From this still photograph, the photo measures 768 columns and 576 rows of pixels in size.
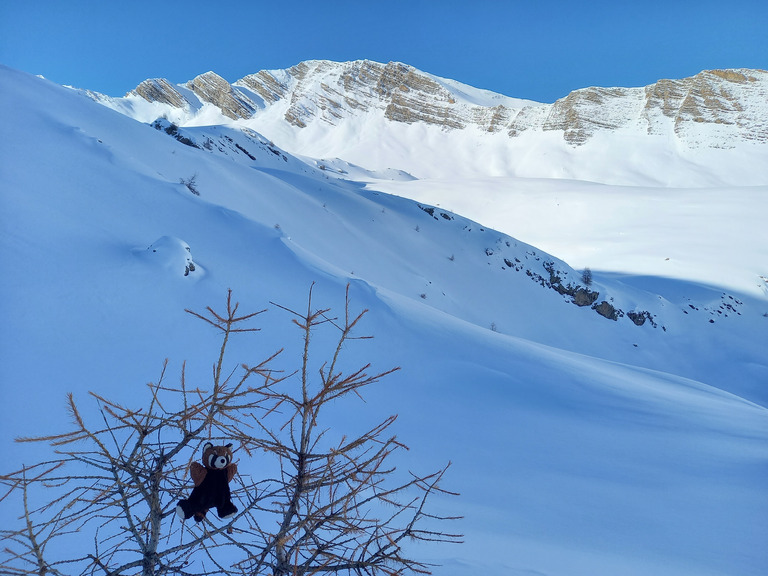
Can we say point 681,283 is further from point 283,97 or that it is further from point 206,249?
point 283,97

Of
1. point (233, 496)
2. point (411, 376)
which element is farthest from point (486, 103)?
point (233, 496)

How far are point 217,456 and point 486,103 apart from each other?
407 feet

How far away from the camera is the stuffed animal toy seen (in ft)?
4.05

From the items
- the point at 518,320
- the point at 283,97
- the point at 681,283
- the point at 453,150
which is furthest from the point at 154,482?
the point at 283,97

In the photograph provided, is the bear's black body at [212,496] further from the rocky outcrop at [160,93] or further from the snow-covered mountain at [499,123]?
the rocky outcrop at [160,93]

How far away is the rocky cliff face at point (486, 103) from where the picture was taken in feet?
234

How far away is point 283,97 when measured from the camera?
10850 cm

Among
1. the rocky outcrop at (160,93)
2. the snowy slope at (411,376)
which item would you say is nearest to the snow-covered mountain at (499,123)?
the rocky outcrop at (160,93)

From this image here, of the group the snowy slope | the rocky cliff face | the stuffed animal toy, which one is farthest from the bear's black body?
the rocky cliff face

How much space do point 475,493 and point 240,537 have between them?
5.68ft

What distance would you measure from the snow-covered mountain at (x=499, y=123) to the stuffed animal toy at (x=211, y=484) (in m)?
64.2

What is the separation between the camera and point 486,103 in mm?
114250

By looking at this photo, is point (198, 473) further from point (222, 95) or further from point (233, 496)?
point (222, 95)

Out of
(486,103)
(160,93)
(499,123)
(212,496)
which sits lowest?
(212,496)
